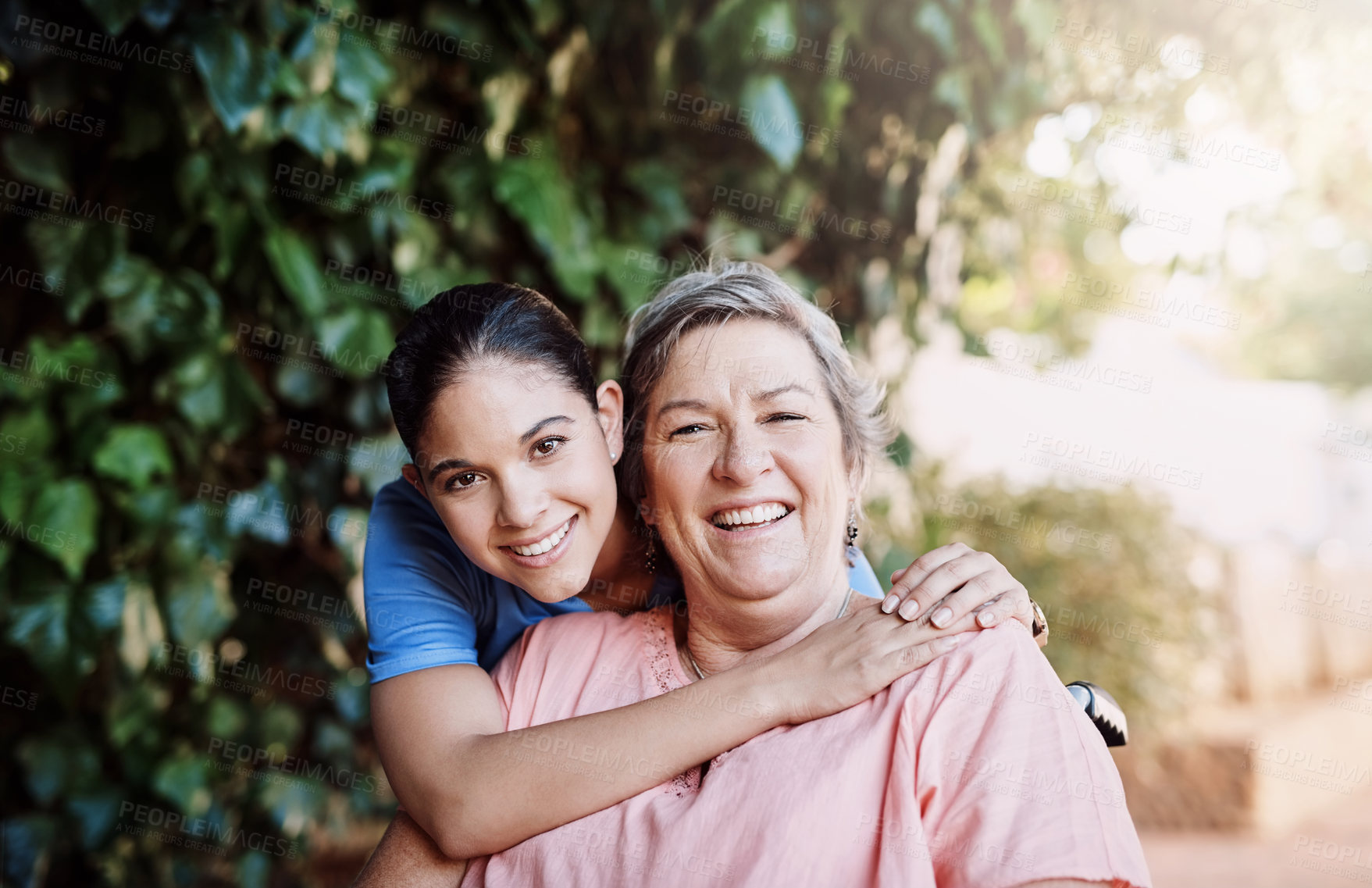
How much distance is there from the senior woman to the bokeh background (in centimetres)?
78

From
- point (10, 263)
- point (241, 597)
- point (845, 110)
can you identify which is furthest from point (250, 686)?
point (845, 110)

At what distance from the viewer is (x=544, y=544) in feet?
5.34

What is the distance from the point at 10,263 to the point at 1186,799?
Answer: 611 cm
